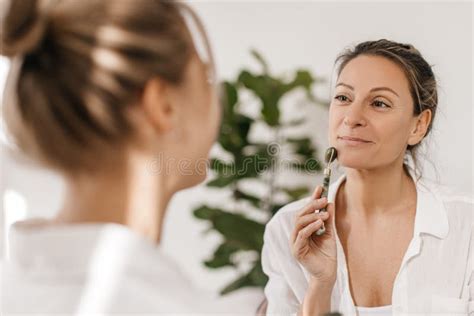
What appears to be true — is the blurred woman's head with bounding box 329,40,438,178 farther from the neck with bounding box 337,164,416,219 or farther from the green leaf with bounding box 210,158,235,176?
the green leaf with bounding box 210,158,235,176

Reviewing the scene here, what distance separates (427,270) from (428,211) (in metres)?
0.08

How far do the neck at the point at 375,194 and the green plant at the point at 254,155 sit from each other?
1.74 ft

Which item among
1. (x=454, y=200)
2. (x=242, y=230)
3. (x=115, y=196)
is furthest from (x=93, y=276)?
(x=242, y=230)

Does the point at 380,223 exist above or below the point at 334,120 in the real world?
below

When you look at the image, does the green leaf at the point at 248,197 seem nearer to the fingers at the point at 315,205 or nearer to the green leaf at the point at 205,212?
the green leaf at the point at 205,212

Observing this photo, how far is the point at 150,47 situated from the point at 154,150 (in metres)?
0.09

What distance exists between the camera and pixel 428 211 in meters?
0.85

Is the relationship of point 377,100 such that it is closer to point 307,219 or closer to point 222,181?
point 307,219

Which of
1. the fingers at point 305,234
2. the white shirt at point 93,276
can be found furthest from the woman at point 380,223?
the white shirt at point 93,276

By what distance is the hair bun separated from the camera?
508 millimetres

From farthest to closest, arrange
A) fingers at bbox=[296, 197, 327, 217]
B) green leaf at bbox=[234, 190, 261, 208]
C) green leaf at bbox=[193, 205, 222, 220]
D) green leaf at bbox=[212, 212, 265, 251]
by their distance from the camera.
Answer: green leaf at bbox=[234, 190, 261, 208] < green leaf at bbox=[193, 205, 222, 220] < green leaf at bbox=[212, 212, 265, 251] < fingers at bbox=[296, 197, 327, 217]

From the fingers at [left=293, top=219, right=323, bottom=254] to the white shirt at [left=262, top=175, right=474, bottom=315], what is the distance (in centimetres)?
5

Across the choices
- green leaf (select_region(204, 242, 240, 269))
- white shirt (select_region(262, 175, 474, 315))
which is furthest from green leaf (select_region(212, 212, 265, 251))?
white shirt (select_region(262, 175, 474, 315))

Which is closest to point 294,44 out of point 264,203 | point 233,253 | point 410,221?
point 264,203
